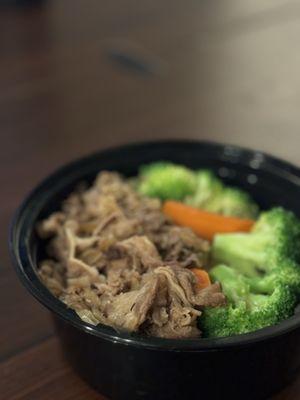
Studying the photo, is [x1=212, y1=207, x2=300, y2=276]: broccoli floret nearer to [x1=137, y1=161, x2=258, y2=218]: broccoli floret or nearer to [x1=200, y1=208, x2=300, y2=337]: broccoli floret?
[x1=200, y1=208, x2=300, y2=337]: broccoli floret

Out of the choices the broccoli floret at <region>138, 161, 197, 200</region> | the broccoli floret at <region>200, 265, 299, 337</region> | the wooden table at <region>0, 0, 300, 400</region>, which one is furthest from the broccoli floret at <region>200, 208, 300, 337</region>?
the wooden table at <region>0, 0, 300, 400</region>

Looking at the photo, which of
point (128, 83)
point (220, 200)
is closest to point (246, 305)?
point (220, 200)

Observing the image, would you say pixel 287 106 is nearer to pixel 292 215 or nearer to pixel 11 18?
pixel 292 215

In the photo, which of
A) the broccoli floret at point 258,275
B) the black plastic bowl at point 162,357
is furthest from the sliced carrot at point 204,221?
the black plastic bowl at point 162,357

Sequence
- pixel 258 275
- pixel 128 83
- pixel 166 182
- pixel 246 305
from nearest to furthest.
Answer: pixel 246 305
pixel 258 275
pixel 166 182
pixel 128 83

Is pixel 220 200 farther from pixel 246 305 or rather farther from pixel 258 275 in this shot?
pixel 246 305

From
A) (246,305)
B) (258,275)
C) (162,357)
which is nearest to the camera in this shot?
(162,357)
